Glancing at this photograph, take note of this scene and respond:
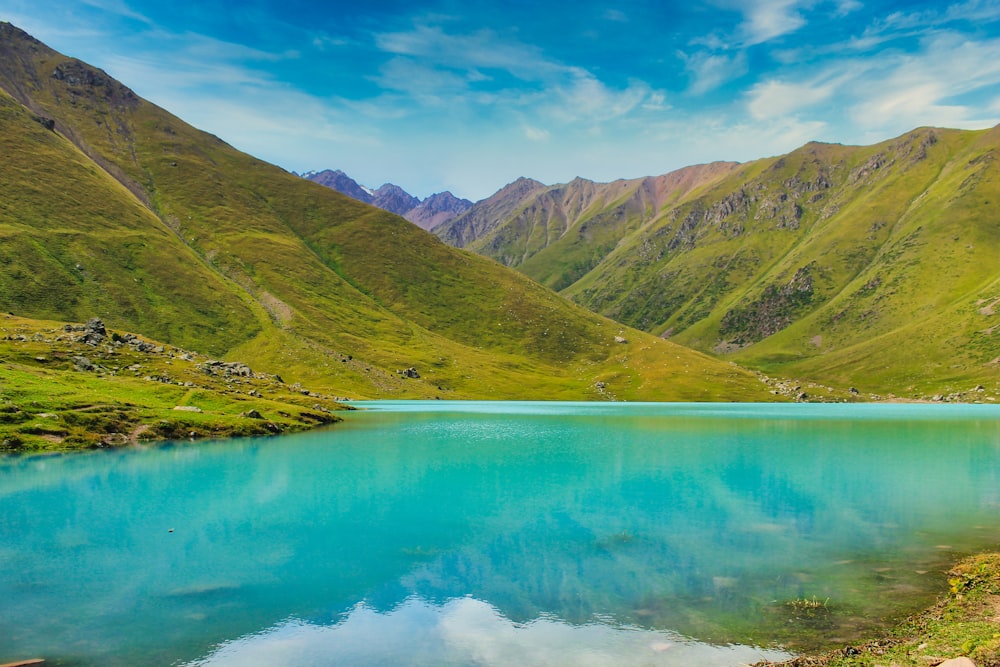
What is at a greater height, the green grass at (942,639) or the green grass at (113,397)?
the green grass at (942,639)

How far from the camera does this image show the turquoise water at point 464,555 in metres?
16.6

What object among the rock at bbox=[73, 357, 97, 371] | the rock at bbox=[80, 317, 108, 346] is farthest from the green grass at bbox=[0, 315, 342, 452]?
the rock at bbox=[80, 317, 108, 346]

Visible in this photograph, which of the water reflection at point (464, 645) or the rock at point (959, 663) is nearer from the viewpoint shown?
the rock at point (959, 663)

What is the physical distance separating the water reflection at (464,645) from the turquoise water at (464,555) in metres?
0.07

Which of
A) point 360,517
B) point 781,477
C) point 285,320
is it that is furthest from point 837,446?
point 285,320

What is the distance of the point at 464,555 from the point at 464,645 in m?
8.70

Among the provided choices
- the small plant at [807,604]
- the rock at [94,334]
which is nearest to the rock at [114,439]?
the rock at [94,334]

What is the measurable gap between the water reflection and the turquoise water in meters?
0.07

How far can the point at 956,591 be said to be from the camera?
65.0 ft

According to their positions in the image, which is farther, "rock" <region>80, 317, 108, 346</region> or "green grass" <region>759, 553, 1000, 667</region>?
"rock" <region>80, 317, 108, 346</region>

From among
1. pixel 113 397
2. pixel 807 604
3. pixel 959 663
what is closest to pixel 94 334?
pixel 113 397

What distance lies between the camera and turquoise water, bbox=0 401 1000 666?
16.6 meters

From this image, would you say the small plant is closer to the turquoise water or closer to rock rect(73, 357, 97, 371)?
the turquoise water

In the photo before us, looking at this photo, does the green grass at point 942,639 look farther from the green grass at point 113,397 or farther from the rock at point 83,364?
the rock at point 83,364
